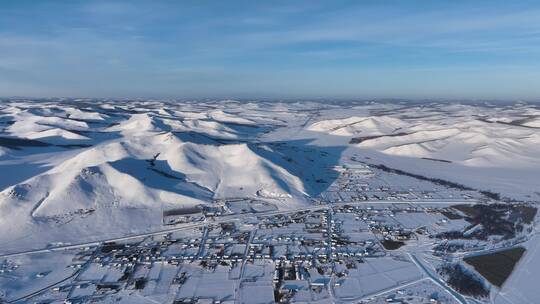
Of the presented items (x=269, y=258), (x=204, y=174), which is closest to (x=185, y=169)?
(x=204, y=174)

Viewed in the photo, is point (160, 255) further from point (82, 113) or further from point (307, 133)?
point (82, 113)

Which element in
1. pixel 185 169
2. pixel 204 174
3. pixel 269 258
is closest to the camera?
pixel 269 258

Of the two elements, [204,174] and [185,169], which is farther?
[185,169]

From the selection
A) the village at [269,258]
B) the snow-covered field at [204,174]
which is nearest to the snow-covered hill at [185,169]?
the snow-covered field at [204,174]

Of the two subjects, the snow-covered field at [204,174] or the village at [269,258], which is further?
the snow-covered field at [204,174]

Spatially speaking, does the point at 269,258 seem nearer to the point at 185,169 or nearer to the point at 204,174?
the point at 204,174

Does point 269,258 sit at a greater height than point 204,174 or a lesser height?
lesser

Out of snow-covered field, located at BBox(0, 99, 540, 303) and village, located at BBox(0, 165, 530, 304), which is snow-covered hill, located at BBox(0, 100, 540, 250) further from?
village, located at BBox(0, 165, 530, 304)

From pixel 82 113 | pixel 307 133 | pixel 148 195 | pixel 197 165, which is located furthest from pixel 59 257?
pixel 82 113

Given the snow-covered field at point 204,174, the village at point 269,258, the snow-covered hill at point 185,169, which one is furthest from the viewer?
the snow-covered hill at point 185,169

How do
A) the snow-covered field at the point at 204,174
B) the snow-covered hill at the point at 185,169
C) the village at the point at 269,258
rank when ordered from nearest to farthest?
the village at the point at 269,258
the snow-covered field at the point at 204,174
the snow-covered hill at the point at 185,169

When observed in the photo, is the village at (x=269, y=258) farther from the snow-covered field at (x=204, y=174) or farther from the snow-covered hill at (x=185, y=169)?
the snow-covered hill at (x=185, y=169)
